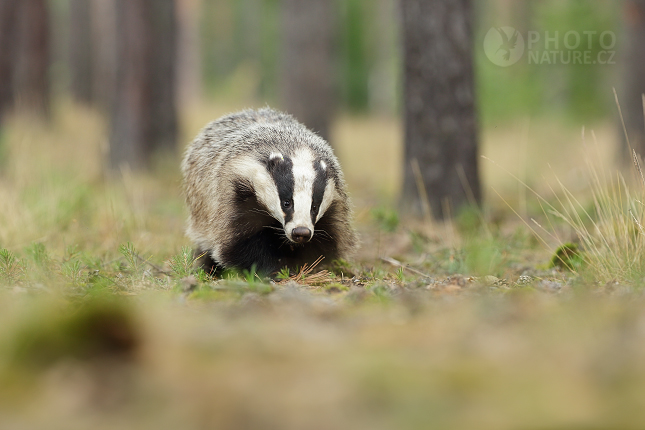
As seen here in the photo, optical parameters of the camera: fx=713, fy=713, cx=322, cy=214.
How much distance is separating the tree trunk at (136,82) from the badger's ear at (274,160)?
207 inches

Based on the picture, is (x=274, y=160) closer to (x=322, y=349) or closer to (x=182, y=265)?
(x=182, y=265)

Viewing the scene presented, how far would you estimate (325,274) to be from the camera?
3.92m

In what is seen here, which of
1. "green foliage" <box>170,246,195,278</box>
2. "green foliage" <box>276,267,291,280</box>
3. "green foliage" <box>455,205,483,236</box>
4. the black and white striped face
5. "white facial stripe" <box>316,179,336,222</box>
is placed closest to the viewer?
"green foliage" <box>170,246,195,278</box>

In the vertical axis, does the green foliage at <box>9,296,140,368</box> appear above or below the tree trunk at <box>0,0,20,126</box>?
below

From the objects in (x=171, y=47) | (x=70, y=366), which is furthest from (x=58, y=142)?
(x=70, y=366)

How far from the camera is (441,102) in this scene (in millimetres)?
5949

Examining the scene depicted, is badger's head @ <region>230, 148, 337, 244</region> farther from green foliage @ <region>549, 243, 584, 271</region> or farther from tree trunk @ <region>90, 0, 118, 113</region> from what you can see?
tree trunk @ <region>90, 0, 118, 113</region>

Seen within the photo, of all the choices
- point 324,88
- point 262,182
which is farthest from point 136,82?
point 262,182

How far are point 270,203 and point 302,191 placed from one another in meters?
0.24

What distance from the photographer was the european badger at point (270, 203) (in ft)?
12.7

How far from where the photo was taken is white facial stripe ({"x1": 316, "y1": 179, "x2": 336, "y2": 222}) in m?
4.01

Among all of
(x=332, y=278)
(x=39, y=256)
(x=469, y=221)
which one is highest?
(x=39, y=256)

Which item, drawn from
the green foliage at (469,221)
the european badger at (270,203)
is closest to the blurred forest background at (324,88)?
the green foliage at (469,221)

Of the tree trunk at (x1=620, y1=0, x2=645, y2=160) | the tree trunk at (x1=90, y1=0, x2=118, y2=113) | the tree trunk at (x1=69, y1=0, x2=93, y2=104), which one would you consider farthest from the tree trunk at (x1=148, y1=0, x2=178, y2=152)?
the tree trunk at (x1=69, y1=0, x2=93, y2=104)
